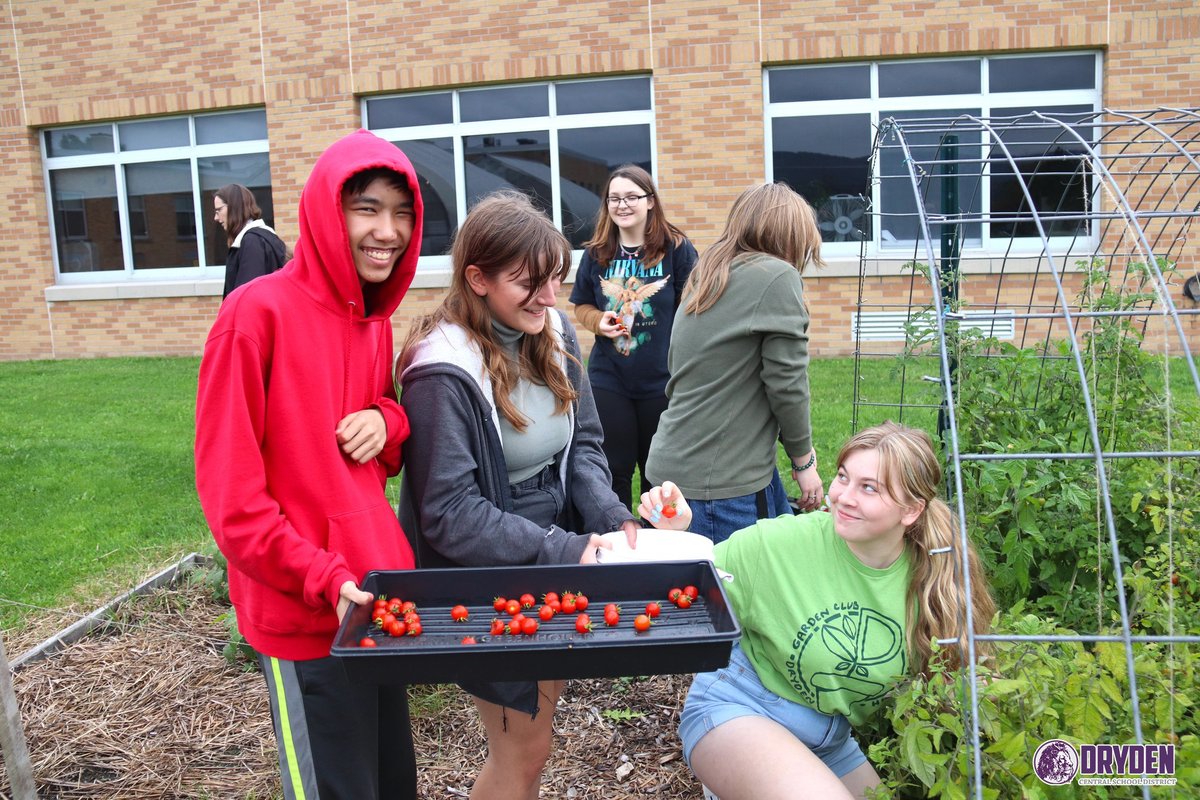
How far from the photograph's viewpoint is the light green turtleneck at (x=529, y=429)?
2.17 m

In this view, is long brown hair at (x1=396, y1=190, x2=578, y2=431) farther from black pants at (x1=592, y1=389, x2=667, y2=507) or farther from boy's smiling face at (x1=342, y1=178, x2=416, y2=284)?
black pants at (x1=592, y1=389, x2=667, y2=507)

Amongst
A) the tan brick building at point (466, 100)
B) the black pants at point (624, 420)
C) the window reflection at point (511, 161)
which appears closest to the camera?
the black pants at point (624, 420)

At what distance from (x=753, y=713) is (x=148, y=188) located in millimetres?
11504

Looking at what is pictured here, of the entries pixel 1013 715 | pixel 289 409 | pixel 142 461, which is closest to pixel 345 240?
pixel 289 409

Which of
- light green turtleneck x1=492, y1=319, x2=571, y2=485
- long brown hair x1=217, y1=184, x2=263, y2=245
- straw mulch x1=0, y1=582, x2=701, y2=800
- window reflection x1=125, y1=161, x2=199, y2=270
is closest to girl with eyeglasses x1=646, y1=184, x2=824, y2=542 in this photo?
straw mulch x1=0, y1=582, x2=701, y2=800

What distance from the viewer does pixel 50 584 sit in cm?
426

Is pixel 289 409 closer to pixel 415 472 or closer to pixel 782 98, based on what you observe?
pixel 415 472

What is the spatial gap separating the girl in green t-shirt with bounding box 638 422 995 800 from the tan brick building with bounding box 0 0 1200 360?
22.8 ft

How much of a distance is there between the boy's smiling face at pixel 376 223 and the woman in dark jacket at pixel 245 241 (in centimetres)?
355

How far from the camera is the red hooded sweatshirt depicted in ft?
5.64

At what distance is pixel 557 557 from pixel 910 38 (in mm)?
8488

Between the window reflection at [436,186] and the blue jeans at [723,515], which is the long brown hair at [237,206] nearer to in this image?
the blue jeans at [723,515]

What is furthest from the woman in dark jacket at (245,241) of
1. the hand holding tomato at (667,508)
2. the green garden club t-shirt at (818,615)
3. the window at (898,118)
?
the window at (898,118)

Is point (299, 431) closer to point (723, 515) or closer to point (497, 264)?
point (497, 264)
